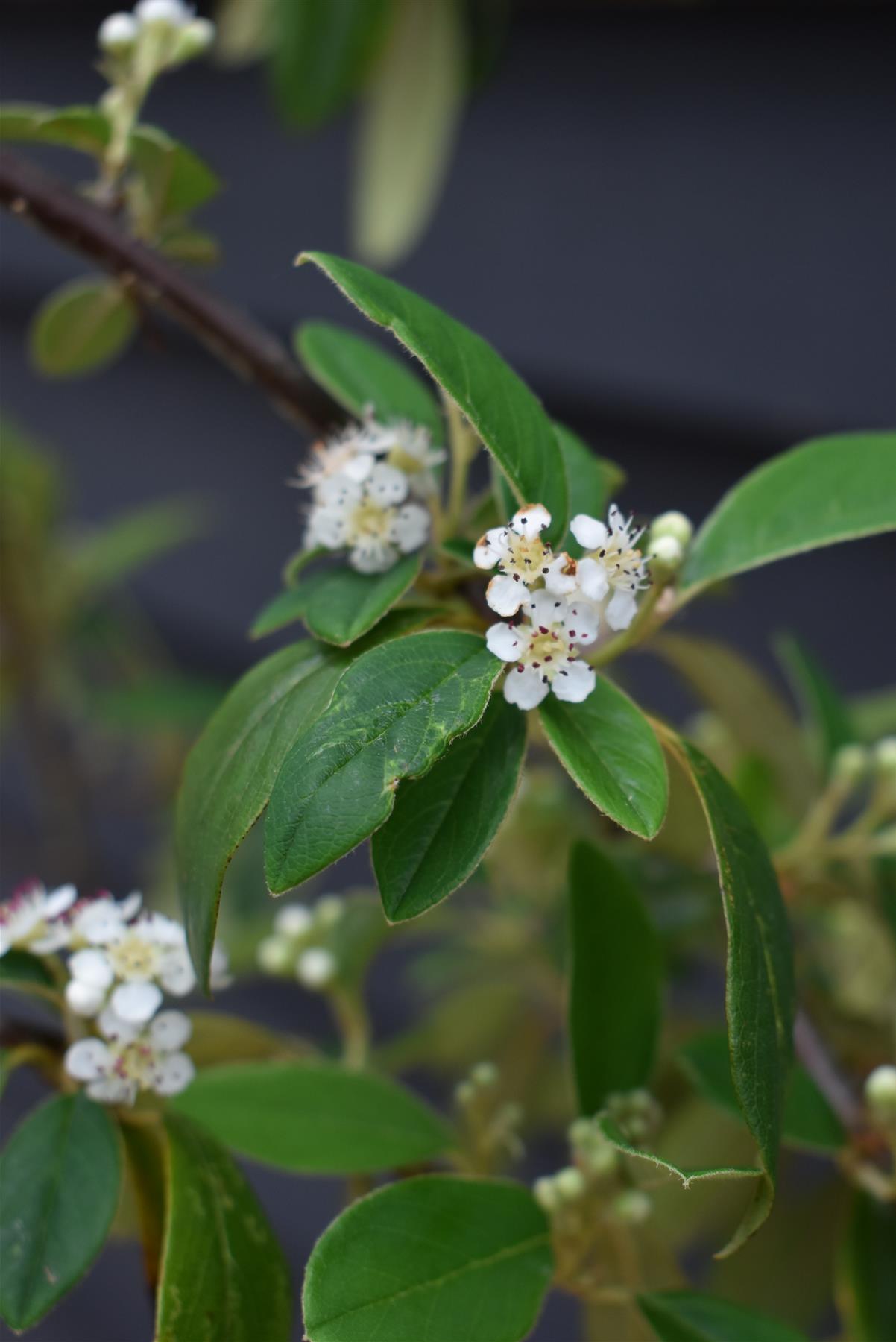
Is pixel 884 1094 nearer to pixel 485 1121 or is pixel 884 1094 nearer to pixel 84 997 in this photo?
pixel 485 1121

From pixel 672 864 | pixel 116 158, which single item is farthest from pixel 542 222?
pixel 116 158

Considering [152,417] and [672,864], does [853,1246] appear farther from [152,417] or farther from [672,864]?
[152,417]

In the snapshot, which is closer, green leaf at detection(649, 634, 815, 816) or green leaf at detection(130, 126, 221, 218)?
green leaf at detection(130, 126, 221, 218)

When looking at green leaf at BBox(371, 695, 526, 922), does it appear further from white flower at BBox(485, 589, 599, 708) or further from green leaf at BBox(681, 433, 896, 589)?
green leaf at BBox(681, 433, 896, 589)

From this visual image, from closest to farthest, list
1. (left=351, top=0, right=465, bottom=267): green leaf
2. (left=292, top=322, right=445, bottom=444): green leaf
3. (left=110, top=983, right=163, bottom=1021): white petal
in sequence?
(left=110, top=983, right=163, bottom=1021): white petal → (left=292, top=322, right=445, bottom=444): green leaf → (left=351, top=0, right=465, bottom=267): green leaf

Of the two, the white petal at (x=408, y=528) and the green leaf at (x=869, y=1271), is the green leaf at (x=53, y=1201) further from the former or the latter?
the green leaf at (x=869, y=1271)

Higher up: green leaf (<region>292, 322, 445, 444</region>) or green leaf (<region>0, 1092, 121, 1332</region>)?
green leaf (<region>292, 322, 445, 444</region>)

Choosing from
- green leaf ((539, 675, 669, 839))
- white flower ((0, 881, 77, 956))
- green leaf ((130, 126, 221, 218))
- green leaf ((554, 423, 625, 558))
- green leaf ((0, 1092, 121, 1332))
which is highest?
green leaf ((130, 126, 221, 218))

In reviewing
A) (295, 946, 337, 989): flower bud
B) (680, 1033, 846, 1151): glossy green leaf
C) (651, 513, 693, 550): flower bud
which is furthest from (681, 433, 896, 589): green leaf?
(295, 946, 337, 989): flower bud
